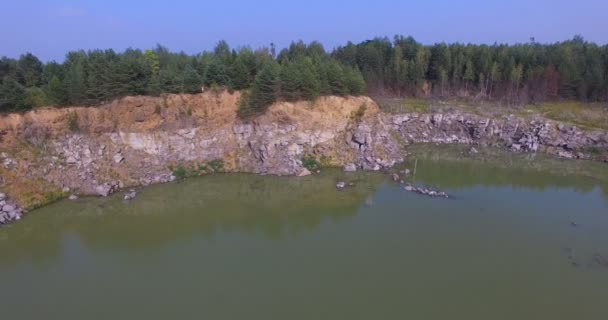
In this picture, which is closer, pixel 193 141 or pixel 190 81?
pixel 193 141

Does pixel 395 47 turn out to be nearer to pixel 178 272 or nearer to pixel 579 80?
pixel 579 80

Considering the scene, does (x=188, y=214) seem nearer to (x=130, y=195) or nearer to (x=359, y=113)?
(x=130, y=195)

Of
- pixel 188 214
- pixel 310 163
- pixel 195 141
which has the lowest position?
pixel 188 214

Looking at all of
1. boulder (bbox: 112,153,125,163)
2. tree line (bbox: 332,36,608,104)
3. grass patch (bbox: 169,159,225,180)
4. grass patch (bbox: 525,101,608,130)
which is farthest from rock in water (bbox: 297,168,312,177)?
grass patch (bbox: 525,101,608,130)

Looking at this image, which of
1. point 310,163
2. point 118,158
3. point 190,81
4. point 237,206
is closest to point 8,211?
point 118,158

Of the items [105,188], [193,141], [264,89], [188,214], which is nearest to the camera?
[188,214]

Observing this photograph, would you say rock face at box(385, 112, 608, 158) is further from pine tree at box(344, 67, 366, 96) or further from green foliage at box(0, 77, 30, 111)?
green foliage at box(0, 77, 30, 111)
